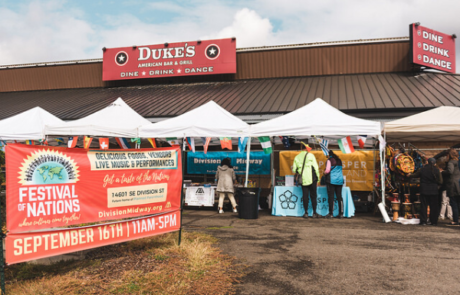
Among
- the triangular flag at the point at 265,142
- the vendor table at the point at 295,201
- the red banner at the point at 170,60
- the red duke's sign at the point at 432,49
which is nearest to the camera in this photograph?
the triangular flag at the point at 265,142

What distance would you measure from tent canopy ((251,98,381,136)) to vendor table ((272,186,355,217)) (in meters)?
1.99

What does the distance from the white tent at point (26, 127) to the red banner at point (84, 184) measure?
6.76 meters

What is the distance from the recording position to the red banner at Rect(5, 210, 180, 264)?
433 cm

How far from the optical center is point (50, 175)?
189 inches

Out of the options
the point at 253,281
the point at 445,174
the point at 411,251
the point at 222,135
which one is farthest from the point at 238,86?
the point at 253,281

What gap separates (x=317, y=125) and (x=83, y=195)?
6.58m

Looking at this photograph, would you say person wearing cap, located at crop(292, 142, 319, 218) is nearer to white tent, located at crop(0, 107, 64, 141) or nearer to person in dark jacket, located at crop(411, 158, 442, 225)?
person in dark jacket, located at crop(411, 158, 442, 225)

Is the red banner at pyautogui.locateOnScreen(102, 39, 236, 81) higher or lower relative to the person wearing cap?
higher

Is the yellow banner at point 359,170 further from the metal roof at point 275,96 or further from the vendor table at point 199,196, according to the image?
the vendor table at point 199,196

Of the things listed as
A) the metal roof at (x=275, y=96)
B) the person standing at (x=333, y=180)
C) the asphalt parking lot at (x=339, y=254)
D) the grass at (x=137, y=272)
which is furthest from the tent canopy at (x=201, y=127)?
the grass at (x=137, y=272)

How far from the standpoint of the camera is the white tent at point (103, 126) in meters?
10.4

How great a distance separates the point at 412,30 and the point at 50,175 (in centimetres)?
1692

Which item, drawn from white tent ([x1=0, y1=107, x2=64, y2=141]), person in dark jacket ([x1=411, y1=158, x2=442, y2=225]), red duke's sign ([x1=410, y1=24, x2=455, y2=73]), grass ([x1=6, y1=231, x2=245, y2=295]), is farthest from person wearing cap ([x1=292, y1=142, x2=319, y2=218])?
red duke's sign ([x1=410, y1=24, x2=455, y2=73])

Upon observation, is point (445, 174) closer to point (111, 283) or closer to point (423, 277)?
point (423, 277)
